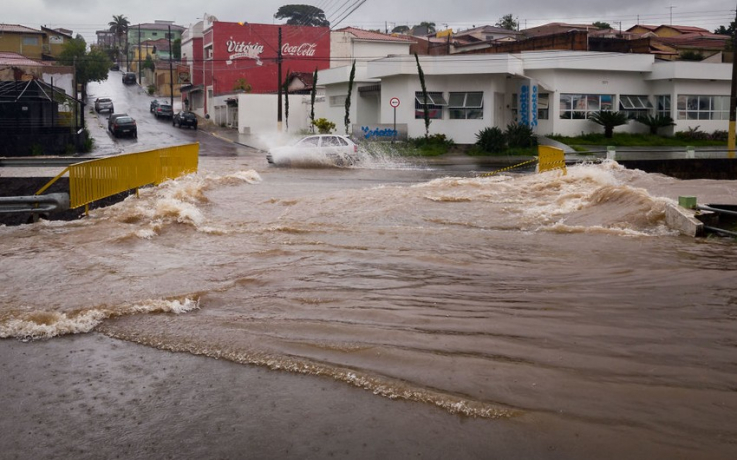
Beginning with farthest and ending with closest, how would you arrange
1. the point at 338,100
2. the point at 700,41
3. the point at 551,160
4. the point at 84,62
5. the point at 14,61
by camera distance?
the point at 84,62
the point at 700,41
the point at 14,61
the point at 338,100
the point at 551,160

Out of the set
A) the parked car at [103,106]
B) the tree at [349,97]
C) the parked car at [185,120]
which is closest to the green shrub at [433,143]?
the tree at [349,97]

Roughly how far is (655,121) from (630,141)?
3.02 metres

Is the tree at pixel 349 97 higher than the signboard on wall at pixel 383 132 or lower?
higher

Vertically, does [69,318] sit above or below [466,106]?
below

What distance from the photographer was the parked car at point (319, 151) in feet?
104

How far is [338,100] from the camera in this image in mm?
52500

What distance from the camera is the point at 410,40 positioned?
71188mm

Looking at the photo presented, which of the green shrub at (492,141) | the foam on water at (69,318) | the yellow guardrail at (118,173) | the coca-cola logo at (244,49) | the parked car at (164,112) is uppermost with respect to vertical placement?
the coca-cola logo at (244,49)

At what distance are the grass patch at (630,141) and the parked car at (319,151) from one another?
14826mm

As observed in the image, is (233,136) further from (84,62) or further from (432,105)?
(84,62)

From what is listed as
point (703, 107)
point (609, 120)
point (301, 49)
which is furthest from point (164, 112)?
point (703, 107)

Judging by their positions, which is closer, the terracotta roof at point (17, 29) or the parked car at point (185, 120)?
the parked car at point (185, 120)

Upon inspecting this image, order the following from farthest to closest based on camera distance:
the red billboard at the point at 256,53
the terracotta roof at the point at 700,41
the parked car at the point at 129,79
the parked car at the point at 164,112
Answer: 1. the parked car at the point at 129,79
2. the parked car at the point at 164,112
3. the red billboard at the point at 256,53
4. the terracotta roof at the point at 700,41

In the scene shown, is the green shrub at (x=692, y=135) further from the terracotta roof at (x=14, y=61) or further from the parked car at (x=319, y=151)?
the terracotta roof at (x=14, y=61)
